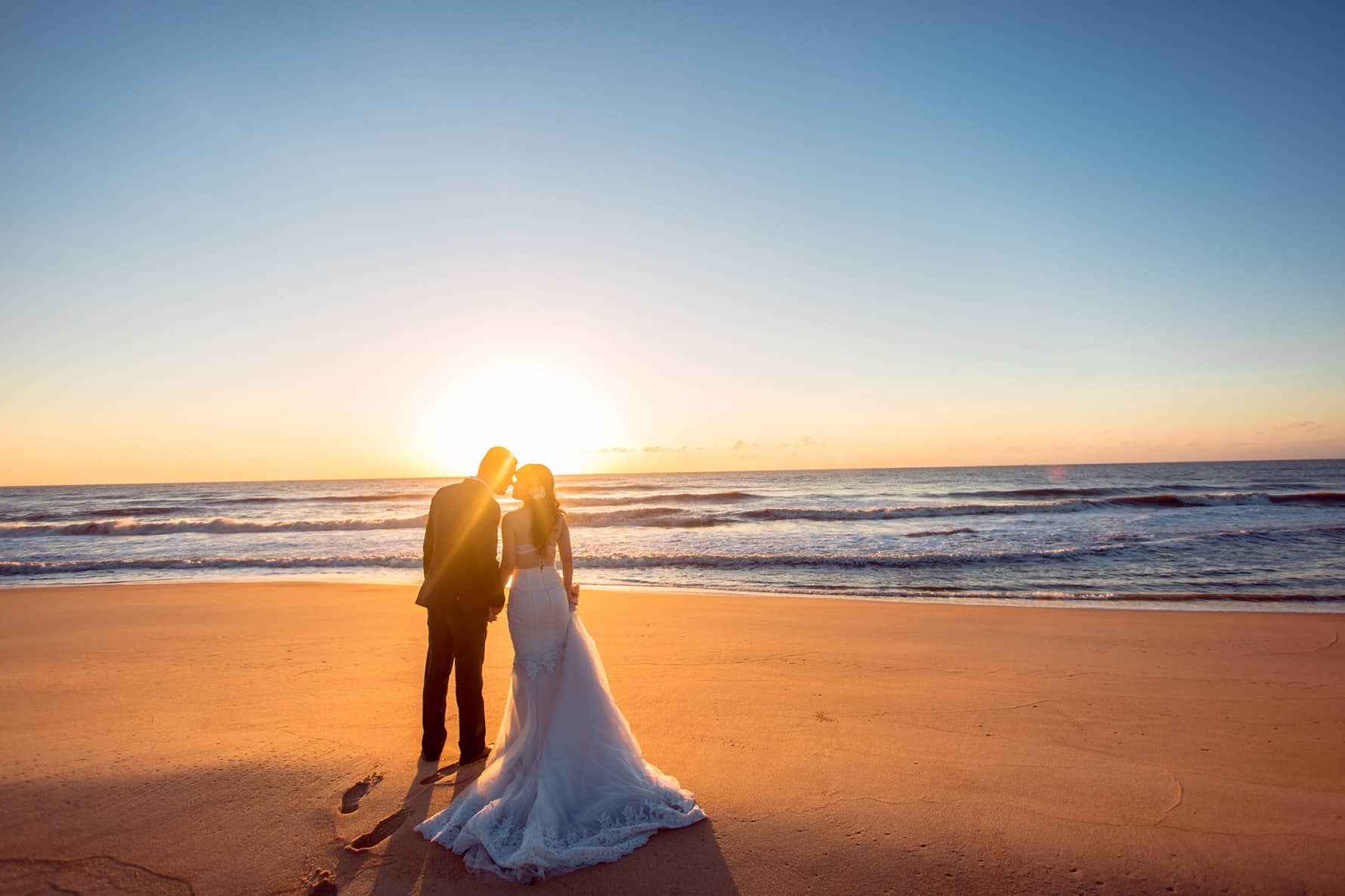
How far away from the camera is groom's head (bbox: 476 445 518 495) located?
4.18 meters

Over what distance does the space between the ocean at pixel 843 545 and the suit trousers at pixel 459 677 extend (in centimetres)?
843

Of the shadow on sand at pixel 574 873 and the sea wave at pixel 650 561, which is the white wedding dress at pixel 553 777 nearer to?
A: the shadow on sand at pixel 574 873

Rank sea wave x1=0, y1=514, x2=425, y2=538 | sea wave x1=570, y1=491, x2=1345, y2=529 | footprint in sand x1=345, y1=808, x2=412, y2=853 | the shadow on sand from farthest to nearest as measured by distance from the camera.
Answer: sea wave x1=570, y1=491, x2=1345, y2=529 < sea wave x1=0, y1=514, x2=425, y2=538 < footprint in sand x1=345, y1=808, x2=412, y2=853 < the shadow on sand

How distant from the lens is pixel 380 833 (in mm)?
3459

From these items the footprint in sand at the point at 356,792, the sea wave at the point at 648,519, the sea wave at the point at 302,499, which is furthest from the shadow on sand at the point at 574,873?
the sea wave at the point at 302,499

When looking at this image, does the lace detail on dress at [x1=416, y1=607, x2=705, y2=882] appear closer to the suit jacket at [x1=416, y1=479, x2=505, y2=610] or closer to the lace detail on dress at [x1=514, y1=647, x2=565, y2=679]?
the lace detail on dress at [x1=514, y1=647, x2=565, y2=679]

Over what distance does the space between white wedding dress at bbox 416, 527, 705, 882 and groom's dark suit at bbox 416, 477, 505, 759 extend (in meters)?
0.47

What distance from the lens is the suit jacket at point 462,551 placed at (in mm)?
4203

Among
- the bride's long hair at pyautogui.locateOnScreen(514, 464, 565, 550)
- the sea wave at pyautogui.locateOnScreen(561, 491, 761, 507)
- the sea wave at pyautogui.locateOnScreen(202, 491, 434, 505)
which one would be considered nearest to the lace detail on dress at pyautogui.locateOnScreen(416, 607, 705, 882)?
the bride's long hair at pyautogui.locateOnScreen(514, 464, 565, 550)

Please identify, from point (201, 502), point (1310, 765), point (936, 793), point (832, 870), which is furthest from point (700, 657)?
point (201, 502)

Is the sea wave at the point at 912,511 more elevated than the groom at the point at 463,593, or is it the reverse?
the groom at the point at 463,593

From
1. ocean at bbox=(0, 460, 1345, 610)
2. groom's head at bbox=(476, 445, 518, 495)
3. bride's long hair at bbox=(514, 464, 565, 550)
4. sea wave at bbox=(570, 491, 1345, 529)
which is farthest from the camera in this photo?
sea wave at bbox=(570, 491, 1345, 529)

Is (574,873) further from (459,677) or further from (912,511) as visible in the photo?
(912,511)

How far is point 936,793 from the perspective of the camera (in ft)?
12.5
